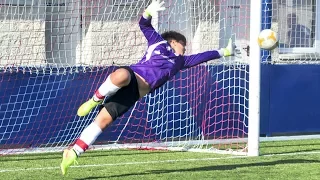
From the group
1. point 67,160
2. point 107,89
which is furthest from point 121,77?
point 67,160

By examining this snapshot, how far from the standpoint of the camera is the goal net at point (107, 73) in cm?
1164

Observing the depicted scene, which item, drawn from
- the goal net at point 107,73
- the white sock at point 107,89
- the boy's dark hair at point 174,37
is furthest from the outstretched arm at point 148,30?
the goal net at point 107,73

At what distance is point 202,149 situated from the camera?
11570 mm

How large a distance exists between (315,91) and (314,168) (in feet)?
15.8

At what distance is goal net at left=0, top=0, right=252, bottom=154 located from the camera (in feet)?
38.2

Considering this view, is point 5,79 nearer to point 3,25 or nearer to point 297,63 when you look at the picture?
point 3,25

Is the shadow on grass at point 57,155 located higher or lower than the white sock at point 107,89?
lower

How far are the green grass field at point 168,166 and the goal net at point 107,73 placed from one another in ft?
2.11

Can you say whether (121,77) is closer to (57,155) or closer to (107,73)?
(57,155)

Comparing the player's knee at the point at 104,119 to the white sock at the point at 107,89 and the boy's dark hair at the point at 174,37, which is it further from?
the boy's dark hair at the point at 174,37

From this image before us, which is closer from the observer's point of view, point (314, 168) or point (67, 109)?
point (314, 168)

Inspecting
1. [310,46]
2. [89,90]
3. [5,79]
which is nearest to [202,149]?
[89,90]

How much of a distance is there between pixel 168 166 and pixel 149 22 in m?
1.87

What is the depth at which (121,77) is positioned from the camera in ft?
27.3
